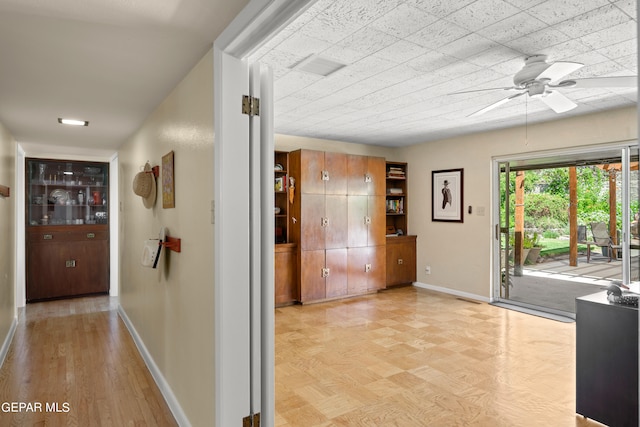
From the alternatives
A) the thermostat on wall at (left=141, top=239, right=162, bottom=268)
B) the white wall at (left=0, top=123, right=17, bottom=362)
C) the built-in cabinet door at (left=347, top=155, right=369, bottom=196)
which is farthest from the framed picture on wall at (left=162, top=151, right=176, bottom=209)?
the built-in cabinet door at (left=347, top=155, right=369, bottom=196)

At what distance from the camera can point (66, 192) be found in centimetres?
596

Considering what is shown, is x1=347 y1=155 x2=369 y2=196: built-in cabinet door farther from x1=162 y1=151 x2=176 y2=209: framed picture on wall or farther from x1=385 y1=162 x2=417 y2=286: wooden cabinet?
x1=162 y1=151 x2=176 y2=209: framed picture on wall

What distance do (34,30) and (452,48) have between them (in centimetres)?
231

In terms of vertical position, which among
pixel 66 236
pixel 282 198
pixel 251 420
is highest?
pixel 282 198

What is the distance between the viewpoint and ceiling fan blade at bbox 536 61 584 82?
2393 millimetres

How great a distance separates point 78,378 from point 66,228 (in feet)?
11.6

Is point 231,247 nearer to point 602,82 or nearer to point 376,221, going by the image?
point 602,82

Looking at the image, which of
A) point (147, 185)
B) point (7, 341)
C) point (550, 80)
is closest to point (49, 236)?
point (7, 341)

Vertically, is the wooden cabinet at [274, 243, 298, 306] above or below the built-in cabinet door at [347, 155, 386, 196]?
below

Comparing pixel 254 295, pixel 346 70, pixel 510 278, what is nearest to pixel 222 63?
pixel 254 295

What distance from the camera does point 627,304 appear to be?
91.1 inches

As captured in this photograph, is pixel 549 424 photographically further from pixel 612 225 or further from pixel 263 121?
pixel 612 225

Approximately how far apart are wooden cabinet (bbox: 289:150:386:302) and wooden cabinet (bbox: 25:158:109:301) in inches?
126

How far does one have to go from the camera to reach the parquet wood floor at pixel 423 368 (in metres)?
2.48
